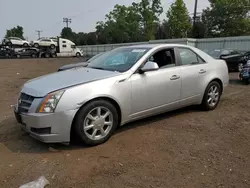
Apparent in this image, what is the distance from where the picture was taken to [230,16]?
136 ft

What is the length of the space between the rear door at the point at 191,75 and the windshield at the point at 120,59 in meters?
0.86

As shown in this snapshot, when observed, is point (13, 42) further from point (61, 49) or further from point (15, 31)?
point (15, 31)

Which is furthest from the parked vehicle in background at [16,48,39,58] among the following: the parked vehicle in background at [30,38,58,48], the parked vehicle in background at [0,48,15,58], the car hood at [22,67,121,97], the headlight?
the headlight

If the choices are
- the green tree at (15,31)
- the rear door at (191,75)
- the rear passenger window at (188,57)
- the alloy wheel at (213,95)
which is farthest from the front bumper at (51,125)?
the green tree at (15,31)

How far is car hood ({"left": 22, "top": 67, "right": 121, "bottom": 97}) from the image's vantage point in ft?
12.5

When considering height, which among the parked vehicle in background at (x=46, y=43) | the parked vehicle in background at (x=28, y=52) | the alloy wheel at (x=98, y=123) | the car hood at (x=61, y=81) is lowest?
the alloy wheel at (x=98, y=123)

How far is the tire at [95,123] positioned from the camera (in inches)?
150

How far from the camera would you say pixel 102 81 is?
13.3ft

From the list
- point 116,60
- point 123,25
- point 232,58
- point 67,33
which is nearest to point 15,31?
point 67,33

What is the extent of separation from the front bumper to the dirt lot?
23cm

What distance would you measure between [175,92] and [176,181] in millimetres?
2188

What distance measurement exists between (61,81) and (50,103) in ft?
1.66

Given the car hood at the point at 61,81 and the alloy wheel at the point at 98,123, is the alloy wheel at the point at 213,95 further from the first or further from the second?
the alloy wheel at the point at 98,123

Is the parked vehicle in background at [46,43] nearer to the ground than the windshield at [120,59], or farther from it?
farther from it
